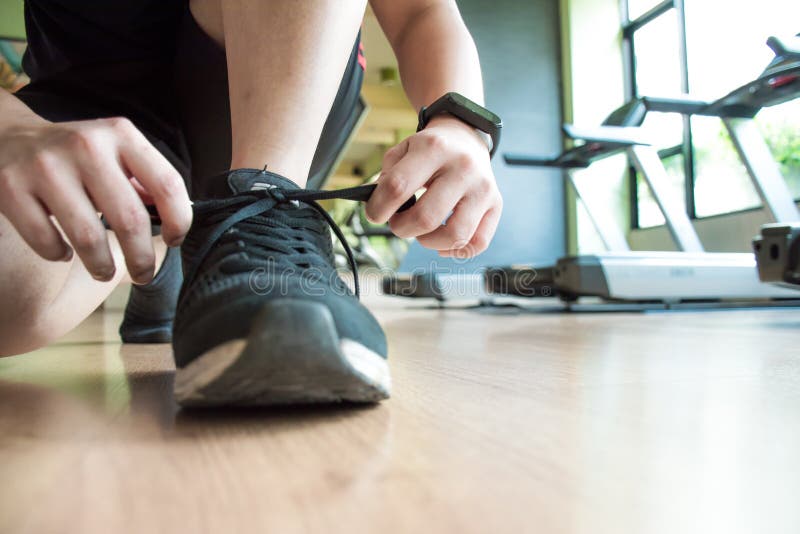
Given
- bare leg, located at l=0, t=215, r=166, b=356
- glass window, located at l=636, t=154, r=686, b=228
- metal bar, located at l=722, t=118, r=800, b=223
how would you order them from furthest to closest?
1. glass window, located at l=636, t=154, r=686, b=228
2. metal bar, located at l=722, t=118, r=800, b=223
3. bare leg, located at l=0, t=215, r=166, b=356

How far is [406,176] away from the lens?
555 mm

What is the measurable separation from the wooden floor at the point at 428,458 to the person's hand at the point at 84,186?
147 mm

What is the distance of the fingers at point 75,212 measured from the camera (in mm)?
451

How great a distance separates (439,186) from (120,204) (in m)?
0.28

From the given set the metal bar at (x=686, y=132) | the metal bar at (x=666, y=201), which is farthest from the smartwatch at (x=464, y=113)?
the metal bar at (x=686, y=132)

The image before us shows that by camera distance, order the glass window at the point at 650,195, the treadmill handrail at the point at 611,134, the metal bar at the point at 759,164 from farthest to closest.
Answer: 1. the glass window at the point at 650,195
2. the treadmill handrail at the point at 611,134
3. the metal bar at the point at 759,164

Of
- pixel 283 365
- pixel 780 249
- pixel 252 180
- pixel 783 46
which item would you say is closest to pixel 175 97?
pixel 252 180

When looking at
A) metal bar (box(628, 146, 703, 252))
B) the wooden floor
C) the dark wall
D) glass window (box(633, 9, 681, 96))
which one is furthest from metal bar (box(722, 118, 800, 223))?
the wooden floor

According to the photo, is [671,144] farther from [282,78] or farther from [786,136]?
[282,78]

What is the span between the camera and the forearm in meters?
0.78

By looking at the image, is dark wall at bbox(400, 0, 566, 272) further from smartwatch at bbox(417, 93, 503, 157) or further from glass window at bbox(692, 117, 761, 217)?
smartwatch at bbox(417, 93, 503, 157)

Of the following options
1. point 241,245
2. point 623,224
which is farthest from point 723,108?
point 241,245

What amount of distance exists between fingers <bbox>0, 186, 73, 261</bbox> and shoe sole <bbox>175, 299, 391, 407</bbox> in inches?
5.6

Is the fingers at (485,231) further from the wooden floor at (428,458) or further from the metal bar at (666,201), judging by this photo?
the metal bar at (666,201)
